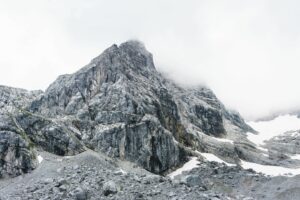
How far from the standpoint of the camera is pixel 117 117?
355ft

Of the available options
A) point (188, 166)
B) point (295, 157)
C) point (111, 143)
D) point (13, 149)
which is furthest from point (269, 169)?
point (13, 149)

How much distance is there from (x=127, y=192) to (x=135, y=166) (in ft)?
134

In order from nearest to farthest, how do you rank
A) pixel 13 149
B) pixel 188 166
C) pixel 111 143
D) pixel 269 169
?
pixel 13 149, pixel 111 143, pixel 188 166, pixel 269 169

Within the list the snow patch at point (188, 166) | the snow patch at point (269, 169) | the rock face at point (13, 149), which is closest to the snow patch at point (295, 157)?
the snow patch at point (269, 169)

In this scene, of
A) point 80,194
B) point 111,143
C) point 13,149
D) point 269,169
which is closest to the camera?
point 80,194

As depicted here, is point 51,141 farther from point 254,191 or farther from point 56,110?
point 254,191

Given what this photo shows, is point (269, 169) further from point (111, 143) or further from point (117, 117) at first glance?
point (111, 143)

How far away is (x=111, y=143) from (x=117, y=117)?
10.1 m

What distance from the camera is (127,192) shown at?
171ft

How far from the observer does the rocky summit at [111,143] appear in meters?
56.5

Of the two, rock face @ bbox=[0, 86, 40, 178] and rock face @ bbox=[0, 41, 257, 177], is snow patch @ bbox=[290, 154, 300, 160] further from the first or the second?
rock face @ bbox=[0, 86, 40, 178]

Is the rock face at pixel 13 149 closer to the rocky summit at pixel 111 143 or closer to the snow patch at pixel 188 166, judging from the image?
→ the rocky summit at pixel 111 143

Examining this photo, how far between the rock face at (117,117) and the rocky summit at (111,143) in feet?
0.82

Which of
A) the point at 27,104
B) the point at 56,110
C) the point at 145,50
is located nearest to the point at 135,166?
the point at 56,110
